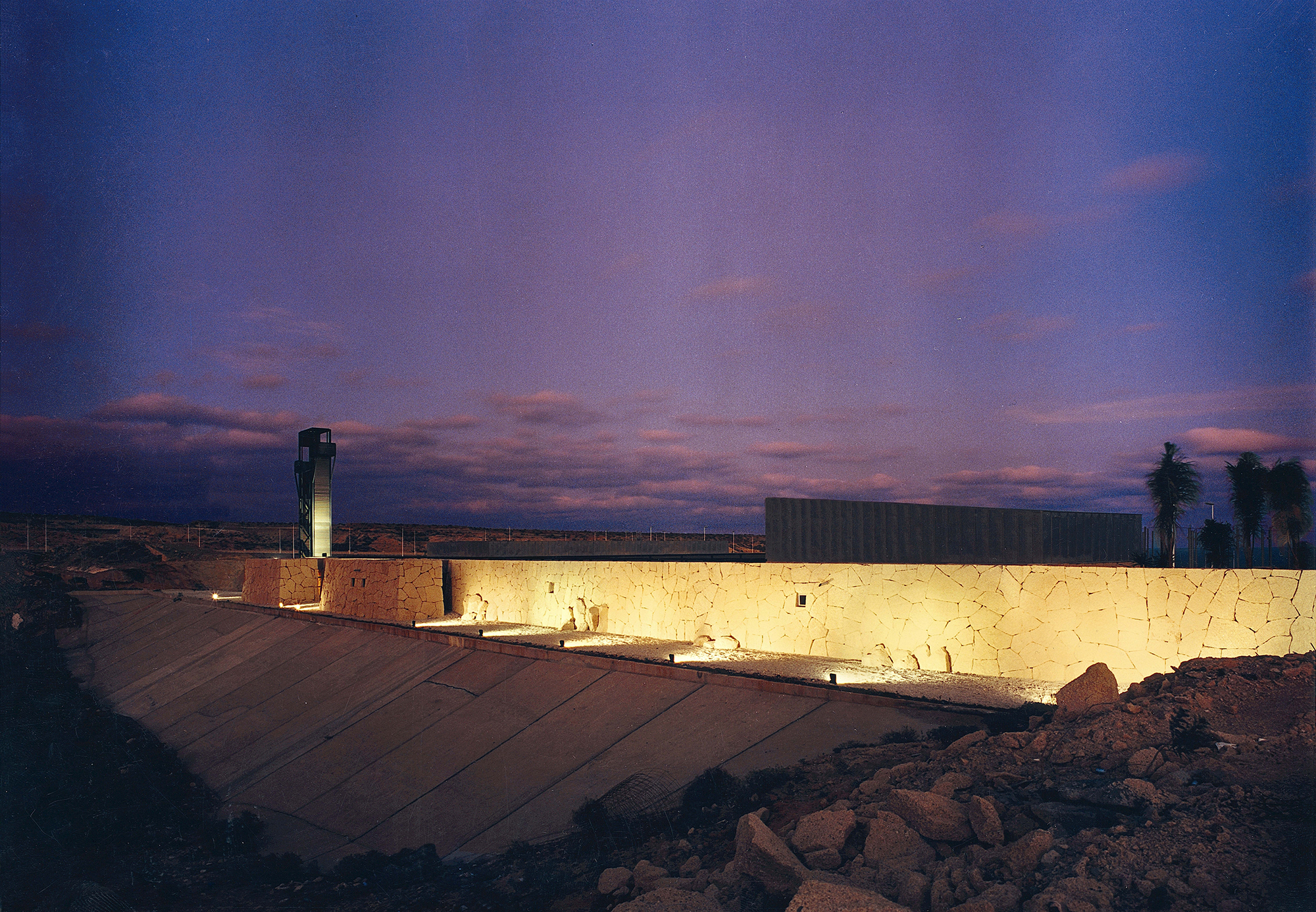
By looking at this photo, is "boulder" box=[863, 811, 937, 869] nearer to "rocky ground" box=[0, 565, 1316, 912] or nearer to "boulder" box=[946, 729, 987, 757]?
"rocky ground" box=[0, 565, 1316, 912]

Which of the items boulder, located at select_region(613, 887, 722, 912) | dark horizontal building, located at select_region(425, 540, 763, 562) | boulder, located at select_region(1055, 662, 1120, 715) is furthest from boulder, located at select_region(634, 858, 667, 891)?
dark horizontal building, located at select_region(425, 540, 763, 562)

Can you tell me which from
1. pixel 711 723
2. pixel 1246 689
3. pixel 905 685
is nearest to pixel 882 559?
pixel 905 685

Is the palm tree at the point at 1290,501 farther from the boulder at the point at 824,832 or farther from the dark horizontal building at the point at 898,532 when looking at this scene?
the boulder at the point at 824,832

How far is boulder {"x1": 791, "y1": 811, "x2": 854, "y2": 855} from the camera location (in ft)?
13.9

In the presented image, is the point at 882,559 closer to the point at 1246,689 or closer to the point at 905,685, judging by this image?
the point at 905,685

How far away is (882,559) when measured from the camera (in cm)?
1595

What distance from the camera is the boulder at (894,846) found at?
3998mm

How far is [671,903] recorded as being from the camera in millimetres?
4242

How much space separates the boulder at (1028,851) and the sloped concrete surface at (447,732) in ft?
8.85

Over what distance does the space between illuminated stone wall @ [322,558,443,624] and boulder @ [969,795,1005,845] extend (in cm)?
1187

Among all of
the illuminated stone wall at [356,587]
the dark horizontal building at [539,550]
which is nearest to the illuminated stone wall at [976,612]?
the illuminated stone wall at [356,587]

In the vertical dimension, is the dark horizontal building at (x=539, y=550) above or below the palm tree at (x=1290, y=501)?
below

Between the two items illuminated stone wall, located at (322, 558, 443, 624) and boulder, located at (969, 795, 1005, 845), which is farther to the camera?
illuminated stone wall, located at (322, 558, 443, 624)

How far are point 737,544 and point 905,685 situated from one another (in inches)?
1586
